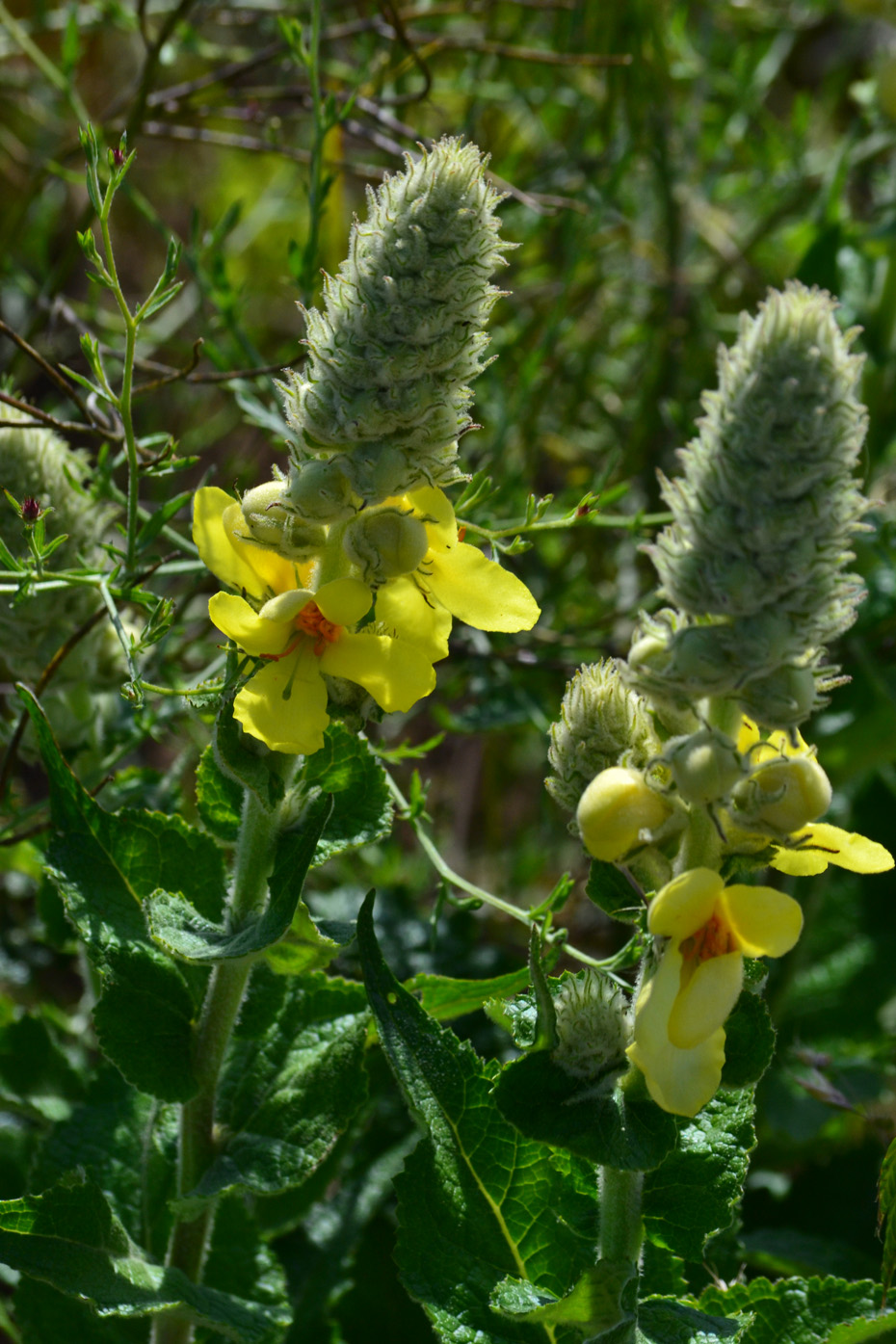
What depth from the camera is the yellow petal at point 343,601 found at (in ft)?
2.21

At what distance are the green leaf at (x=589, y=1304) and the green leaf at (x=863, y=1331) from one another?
143mm

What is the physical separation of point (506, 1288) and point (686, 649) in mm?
412

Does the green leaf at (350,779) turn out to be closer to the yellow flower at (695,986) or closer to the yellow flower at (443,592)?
the yellow flower at (443,592)

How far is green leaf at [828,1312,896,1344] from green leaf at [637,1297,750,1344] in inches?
2.9

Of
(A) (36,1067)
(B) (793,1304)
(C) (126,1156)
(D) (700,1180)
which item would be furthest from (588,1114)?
(A) (36,1067)

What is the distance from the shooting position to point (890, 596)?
4.96ft

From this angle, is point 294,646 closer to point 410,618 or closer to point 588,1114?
point 410,618

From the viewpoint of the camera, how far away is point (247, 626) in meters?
0.68

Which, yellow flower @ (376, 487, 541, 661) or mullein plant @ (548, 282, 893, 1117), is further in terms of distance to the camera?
yellow flower @ (376, 487, 541, 661)

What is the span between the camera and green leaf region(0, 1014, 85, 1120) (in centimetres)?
115

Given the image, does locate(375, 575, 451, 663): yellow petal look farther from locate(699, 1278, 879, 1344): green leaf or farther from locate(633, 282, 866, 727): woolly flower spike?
locate(699, 1278, 879, 1344): green leaf

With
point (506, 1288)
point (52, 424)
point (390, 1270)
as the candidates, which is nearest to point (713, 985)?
point (506, 1288)

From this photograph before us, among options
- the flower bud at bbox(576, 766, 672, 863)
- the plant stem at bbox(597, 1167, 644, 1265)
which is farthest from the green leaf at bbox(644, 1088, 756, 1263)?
the flower bud at bbox(576, 766, 672, 863)

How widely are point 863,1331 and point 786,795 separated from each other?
0.36m
